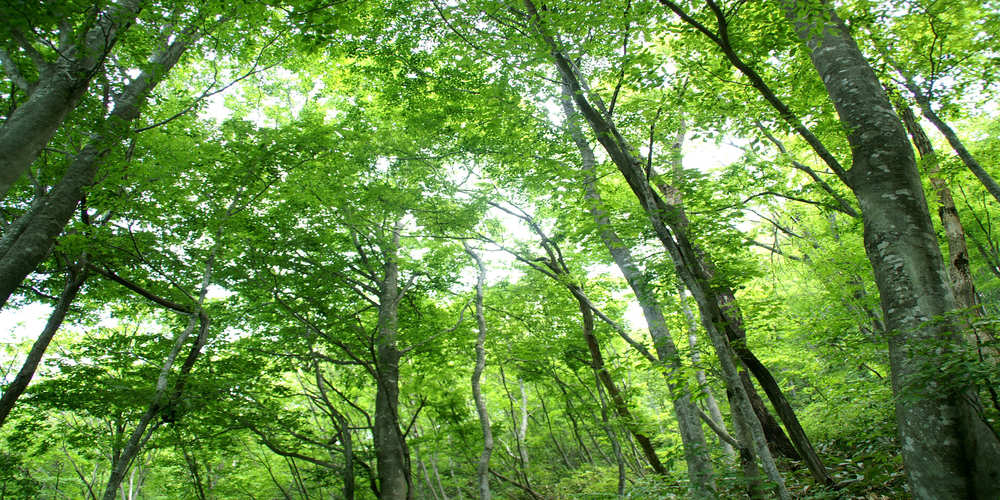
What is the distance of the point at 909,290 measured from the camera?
3.19 m

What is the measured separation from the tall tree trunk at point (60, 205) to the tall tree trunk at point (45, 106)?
464 millimetres

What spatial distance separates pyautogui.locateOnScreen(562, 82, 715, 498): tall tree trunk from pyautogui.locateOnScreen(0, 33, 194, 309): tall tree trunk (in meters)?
4.36

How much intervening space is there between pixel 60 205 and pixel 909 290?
7641mm

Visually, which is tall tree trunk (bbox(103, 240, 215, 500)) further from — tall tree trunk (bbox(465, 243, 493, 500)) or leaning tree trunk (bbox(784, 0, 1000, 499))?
leaning tree trunk (bbox(784, 0, 1000, 499))

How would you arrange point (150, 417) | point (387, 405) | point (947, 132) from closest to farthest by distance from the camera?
1. point (150, 417)
2. point (947, 132)
3. point (387, 405)

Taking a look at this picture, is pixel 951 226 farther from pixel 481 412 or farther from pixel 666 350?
pixel 481 412

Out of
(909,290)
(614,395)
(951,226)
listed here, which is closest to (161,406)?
(614,395)

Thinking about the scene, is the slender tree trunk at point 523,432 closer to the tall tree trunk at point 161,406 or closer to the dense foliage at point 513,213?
the dense foliage at point 513,213

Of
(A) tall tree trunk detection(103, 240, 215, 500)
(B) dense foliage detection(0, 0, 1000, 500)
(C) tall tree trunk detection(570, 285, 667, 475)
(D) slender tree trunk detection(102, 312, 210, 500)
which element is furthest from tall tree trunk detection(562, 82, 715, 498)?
(D) slender tree trunk detection(102, 312, 210, 500)

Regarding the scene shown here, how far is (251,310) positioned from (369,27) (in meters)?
5.70

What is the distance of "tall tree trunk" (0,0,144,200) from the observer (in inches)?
117

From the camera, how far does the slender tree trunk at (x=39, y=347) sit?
484cm

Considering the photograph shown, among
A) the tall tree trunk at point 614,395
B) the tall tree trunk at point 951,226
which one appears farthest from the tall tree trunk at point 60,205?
the tall tree trunk at point 951,226

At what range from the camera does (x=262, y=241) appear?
6.71 m
